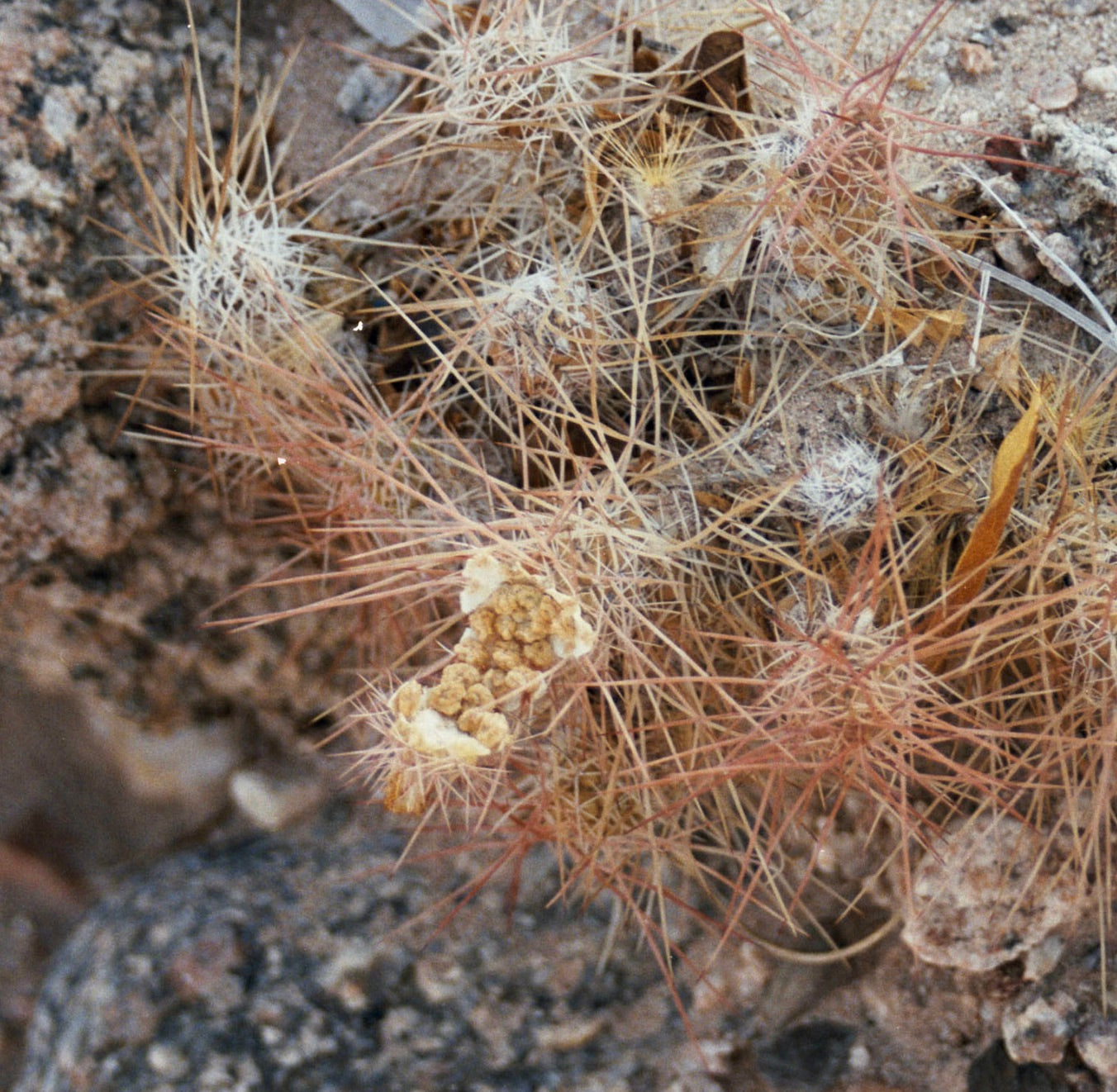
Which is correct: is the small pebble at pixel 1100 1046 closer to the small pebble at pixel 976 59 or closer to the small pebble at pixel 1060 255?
the small pebble at pixel 1060 255

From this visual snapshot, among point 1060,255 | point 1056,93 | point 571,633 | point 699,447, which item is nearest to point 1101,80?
point 1056,93

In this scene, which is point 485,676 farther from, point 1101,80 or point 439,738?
point 1101,80

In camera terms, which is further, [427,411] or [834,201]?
[427,411]

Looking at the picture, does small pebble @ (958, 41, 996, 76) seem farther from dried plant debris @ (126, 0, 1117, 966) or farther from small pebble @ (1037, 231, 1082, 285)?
small pebble @ (1037, 231, 1082, 285)

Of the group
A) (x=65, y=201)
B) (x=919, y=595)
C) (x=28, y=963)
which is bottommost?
(x=28, y=963)

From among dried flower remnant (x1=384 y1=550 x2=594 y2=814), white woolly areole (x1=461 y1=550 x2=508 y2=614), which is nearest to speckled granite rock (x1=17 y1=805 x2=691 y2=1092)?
dried flower remnant (x1=384 y1=550 x2=594 y2=814)

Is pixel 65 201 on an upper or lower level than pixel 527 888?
upper

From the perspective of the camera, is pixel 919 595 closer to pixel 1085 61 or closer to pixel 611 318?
pixel 611 318

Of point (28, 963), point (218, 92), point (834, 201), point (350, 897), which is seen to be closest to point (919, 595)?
point (834, 201)
